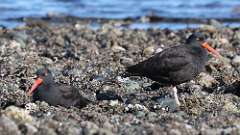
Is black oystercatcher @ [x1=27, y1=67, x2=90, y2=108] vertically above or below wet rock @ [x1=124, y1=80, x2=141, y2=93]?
above

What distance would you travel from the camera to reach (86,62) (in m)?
12.4

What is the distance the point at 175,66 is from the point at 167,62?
4.6 inches

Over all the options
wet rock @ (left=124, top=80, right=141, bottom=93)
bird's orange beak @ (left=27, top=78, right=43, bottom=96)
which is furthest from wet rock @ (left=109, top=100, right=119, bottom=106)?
wet rock @ (left=124, top=80, right=141, bottom=93)

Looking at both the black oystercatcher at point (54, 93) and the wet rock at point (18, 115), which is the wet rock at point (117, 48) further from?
the wet rock at point (18, 115)

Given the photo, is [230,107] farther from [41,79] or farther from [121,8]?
[121,8]

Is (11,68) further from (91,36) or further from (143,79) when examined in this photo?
(91,36)

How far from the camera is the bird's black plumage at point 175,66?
9180 mm

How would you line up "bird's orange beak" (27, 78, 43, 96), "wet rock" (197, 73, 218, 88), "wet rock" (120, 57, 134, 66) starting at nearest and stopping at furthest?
"bird's orange beak" (27, 78, 43, 96) < "wet rock" (197, 73, 218, 88) < "wet rock" (120, 57, 134, 66)

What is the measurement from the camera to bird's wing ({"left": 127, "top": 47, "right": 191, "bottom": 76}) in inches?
362

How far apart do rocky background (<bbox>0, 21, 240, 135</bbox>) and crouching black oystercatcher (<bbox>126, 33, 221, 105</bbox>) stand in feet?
0.76

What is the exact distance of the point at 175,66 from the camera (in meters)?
9.20

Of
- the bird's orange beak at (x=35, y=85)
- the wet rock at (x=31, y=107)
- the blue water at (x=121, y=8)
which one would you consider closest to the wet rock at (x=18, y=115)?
the wet rock at (x=31, y=107)

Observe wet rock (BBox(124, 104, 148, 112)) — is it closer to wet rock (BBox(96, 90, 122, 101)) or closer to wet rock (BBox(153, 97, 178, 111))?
wet rock (BBox(153, 97, 178, 111))

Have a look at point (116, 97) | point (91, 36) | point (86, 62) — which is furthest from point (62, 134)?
point (91, 36)
